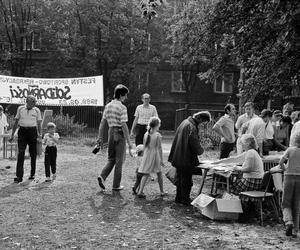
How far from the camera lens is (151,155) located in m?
8.92

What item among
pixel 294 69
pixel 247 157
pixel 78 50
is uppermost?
pixel 78 50

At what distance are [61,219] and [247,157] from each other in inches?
120

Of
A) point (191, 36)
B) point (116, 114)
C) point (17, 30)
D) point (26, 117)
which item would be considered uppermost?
point (17, 30)

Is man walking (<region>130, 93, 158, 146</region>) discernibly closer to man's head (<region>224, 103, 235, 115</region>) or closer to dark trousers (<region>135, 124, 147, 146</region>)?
dark trousers (<region>135, 124, 147, 146</region>)

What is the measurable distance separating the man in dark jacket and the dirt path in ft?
1.13

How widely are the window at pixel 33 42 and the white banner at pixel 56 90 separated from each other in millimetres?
12184

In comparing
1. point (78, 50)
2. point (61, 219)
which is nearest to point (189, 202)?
point (61, 219)

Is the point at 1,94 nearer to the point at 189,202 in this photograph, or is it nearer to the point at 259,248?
the point at 189,202

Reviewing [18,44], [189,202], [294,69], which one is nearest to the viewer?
[189,202]

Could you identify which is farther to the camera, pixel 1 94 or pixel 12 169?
pixel 1 94

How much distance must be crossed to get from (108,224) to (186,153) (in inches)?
80.8

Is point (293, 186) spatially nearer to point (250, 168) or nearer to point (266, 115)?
point (250, 168)

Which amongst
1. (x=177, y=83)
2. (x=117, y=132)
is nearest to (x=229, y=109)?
(x=117, y=132)

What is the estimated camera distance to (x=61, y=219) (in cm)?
714
